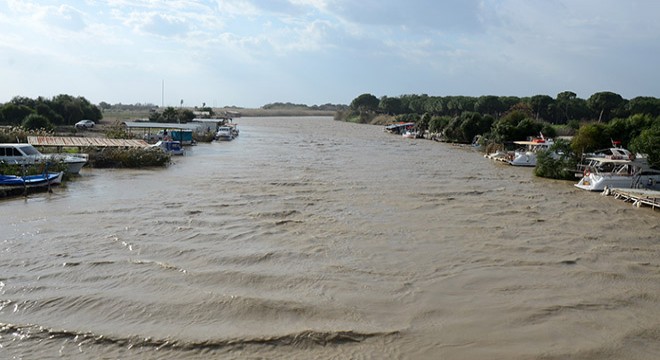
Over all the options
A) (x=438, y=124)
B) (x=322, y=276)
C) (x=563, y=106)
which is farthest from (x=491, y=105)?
(x=322, y=276)

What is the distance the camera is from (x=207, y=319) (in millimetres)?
9578

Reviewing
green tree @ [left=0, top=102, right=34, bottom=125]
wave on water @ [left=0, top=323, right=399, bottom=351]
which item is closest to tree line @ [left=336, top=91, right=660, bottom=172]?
wave on water @ [left=0, top=323, right=399, bottom=351]

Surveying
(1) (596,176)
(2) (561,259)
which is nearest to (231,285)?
(2) (561,259)

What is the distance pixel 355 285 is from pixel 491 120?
50880 millimetres

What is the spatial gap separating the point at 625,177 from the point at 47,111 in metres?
52.3

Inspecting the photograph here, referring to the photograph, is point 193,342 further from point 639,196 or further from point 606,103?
point 606,103

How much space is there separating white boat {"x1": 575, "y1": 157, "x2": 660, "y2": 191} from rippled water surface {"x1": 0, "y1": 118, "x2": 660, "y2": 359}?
2783 millimetres

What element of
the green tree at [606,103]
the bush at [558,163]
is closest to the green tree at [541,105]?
the green tree at [606,103]

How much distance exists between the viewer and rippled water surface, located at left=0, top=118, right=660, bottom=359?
28.9ft

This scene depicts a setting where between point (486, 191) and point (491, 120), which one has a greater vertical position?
point (491, 120)

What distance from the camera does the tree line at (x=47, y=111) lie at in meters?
45.2

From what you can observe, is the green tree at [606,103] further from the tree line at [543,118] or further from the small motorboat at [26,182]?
the small motorboat at [26,182]

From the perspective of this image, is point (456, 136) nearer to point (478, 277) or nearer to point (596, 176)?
point (596, 176)

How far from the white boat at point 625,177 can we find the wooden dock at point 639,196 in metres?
0.90
